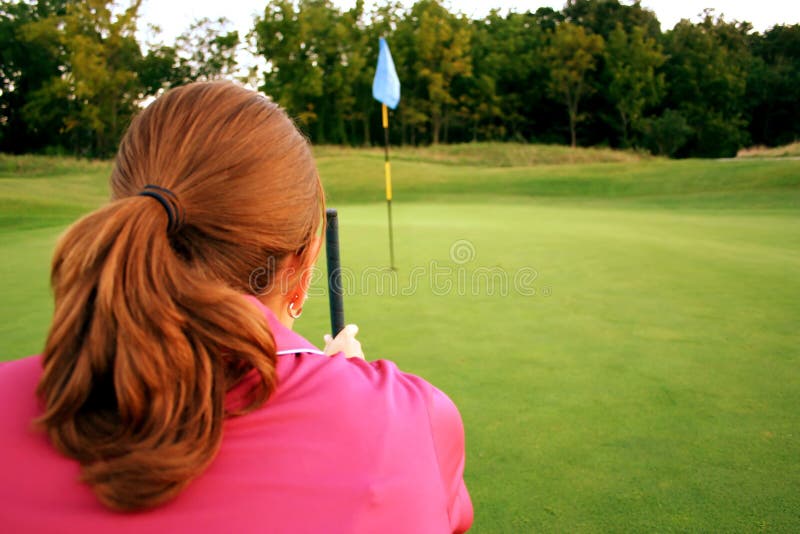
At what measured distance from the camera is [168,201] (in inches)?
39.7

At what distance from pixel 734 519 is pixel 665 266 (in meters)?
→ 4.52

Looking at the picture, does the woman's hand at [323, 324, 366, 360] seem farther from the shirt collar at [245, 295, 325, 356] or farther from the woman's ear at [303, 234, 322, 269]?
the shirt collar at [245, 295, 325, 356]

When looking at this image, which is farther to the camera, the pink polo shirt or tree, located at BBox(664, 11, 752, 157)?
tree, located at BBox(664, 11, 752, 157)

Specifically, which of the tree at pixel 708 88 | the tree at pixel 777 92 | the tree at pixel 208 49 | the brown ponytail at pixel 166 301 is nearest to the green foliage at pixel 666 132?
the tree at pixel 708 88

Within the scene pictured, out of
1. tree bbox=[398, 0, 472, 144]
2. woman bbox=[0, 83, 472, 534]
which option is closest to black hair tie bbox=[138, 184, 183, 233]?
woman bbox=[0, 83, 472, 534]

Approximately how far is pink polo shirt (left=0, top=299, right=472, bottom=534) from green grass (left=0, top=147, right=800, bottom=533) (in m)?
1.10

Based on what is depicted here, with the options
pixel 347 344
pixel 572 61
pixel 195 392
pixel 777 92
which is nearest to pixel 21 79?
pixel 572 61

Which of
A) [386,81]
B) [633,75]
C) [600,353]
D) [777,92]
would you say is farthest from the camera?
[777,92]

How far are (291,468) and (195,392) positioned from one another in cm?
17

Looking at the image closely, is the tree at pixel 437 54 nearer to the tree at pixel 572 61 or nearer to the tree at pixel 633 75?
the tree at pixel 572 61

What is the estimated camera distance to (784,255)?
22.3ft

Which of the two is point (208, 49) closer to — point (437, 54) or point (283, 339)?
point (437, 54)

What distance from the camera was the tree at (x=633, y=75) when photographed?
42250mm

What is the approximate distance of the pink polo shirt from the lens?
0.87 metres
